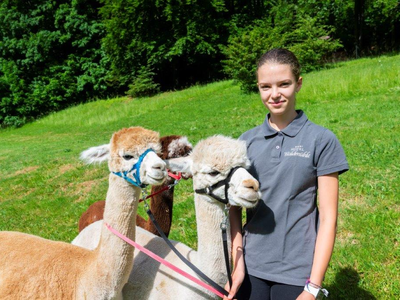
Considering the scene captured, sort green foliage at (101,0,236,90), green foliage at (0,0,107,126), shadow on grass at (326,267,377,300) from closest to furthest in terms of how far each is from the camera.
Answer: shadow on grass at (326,267,377,300) → green foliage at (101,0,236,90) → green foliage at (0,0,107,126)

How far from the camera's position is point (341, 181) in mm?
5027

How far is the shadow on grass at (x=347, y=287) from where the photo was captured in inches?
119

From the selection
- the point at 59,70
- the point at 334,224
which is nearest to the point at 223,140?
the point at 334,224

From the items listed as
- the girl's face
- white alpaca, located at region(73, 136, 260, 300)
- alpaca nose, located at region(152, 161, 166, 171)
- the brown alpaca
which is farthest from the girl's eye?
the brown alpaca

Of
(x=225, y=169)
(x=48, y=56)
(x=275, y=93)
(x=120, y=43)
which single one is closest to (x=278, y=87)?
(x=275, y=93)

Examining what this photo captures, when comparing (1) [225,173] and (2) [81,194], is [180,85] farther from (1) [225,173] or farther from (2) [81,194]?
(1) [225,173]

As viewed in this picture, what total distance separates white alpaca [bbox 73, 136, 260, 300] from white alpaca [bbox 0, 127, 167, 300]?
0.76 ft

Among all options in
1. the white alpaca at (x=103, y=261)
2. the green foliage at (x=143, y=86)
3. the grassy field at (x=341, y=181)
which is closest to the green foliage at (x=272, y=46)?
the grassy field at (x=341, y=181)

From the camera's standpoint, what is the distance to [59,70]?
2812 cm

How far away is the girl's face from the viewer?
1842 millimetres

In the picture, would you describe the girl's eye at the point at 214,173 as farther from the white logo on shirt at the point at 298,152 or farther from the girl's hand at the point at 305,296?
the girl's hand at the point at 305,296

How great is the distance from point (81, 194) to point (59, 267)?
15.2 feet

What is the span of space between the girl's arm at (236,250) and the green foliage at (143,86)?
877 inches

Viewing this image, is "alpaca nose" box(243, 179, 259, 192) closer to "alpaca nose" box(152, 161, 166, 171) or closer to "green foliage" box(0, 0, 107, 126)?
"alpaca nose" box(152, 161, 166, 171)
